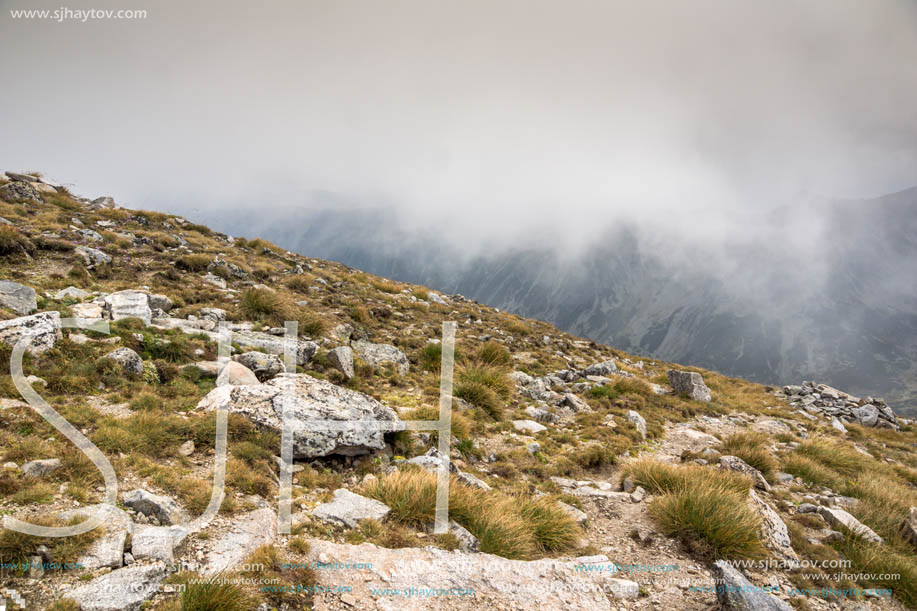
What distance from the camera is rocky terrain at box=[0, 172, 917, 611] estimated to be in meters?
4.25

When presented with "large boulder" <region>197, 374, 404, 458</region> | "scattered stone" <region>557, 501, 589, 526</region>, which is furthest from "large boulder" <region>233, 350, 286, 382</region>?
"scattered stone" <region>557, 501, 589, 526</region>

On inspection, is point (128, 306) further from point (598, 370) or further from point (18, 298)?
point (598, 370)

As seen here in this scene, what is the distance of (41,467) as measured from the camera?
477 centimetres

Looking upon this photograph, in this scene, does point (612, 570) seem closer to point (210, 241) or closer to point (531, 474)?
point (531, 474)

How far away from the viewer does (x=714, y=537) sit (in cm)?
566

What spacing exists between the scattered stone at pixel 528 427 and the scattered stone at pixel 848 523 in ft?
19.2

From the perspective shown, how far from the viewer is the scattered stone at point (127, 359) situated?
7.49 metres

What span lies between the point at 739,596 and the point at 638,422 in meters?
7.73

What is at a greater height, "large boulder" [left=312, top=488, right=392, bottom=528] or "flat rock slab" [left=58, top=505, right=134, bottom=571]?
"flat rock slab" [left=58, top=505, right=134, bottom=571]

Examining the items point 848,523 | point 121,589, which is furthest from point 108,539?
point 848,523

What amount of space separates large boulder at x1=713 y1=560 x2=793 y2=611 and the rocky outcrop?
17.4m

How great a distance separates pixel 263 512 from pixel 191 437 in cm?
221

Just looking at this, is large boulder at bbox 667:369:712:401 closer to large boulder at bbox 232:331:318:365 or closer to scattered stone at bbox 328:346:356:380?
scattered stone at bbox 328:346:356:380

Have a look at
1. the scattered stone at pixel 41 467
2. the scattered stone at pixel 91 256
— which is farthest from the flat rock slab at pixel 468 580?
the scattered stone at pixel 91 256
